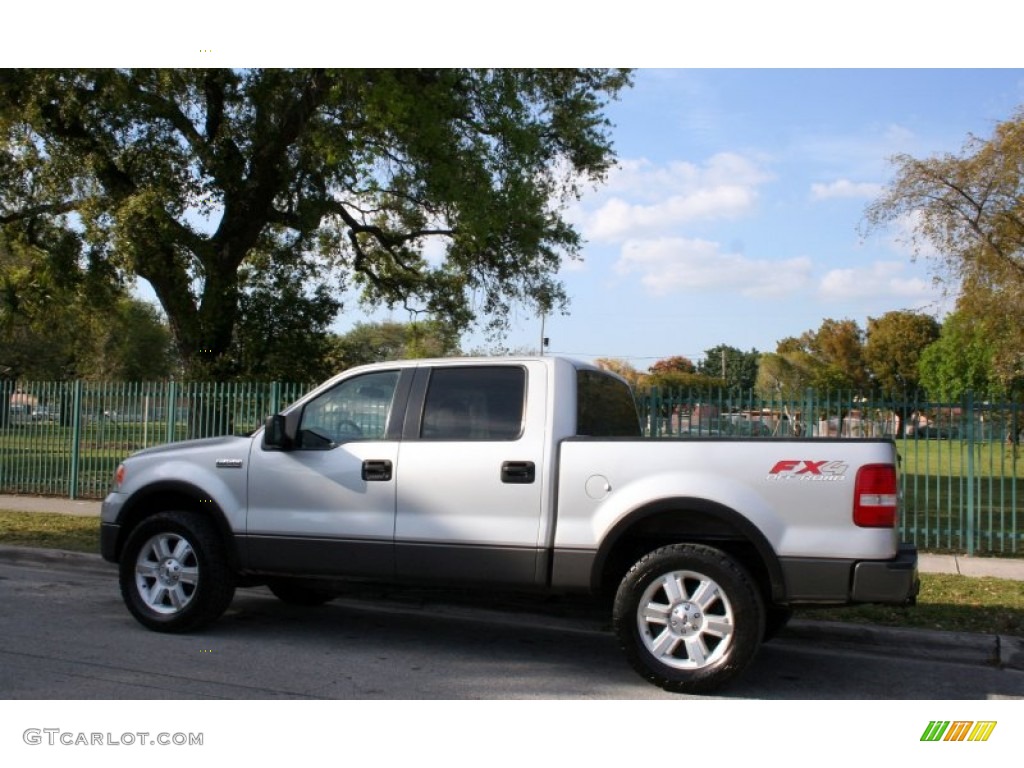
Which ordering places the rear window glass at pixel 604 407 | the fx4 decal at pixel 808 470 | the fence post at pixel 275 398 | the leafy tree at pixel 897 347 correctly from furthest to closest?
the leafy tree at pixel 897 347
the fence post at pixel 275 398
the rear window glass at pixel 604 407
the fx4 decal at pixel 808 470

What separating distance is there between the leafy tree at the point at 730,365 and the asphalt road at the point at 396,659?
87.5m

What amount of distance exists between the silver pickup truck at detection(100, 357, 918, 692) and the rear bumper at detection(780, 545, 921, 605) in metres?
0.01

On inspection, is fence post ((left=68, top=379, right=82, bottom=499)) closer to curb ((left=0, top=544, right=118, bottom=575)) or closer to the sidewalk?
curb ((left=0, top=544, right=118, bottom=575))

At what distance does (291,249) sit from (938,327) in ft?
220

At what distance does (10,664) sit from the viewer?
19.7 feet

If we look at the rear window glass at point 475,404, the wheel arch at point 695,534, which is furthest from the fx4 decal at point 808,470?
the rear window glass at point 475,404

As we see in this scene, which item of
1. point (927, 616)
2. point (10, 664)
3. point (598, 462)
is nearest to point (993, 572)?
point (927, 616)

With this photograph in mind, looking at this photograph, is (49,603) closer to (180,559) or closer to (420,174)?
(180,559)

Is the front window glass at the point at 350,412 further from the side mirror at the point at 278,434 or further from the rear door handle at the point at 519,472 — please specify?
the rear door handle at the point at 519,472

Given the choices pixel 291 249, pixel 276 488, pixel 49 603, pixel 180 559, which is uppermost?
pixel 291 249

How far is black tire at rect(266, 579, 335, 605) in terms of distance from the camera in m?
7.91

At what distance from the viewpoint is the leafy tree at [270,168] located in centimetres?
1644

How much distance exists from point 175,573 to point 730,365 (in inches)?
3808

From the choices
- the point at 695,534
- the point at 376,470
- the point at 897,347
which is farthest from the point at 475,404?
the point at 897,347
